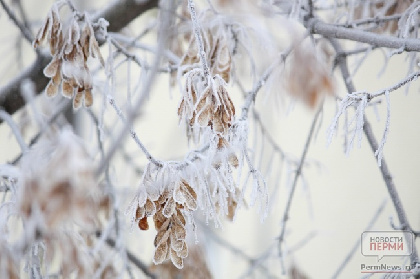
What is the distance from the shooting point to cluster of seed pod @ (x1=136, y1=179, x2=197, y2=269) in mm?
778

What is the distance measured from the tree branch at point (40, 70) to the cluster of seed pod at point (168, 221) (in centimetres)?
56

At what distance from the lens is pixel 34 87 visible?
1240 mm

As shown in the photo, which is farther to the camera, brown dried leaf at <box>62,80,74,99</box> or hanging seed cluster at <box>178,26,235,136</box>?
brown dried leaf at <box>62,80,74,99</box>

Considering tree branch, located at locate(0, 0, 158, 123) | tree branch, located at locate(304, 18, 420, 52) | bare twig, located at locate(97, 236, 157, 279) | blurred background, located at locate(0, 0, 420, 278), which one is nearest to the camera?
tree branch, located at locate(304, 18, 420, 52)

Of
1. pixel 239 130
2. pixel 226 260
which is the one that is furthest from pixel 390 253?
pixel 226 260

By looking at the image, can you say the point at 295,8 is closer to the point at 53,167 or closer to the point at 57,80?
the point at 57,80

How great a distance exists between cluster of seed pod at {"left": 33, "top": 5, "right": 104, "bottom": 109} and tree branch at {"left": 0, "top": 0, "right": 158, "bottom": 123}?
0.27m

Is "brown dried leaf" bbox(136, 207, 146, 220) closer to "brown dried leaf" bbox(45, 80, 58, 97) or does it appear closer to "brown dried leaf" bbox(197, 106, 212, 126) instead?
"brown dried leaf" bbox(197, 106, 212, 126)

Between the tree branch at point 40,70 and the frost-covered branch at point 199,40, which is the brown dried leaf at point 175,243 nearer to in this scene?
the frost-covered branch at point 199,40

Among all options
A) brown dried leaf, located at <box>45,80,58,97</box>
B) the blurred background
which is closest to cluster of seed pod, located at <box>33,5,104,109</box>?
brown dried leaf, located at <box>45,80,58,97</box>

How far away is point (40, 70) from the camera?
1.21 metres

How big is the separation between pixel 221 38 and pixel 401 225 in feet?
1.69

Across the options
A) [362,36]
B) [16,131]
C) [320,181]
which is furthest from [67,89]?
[320,181]

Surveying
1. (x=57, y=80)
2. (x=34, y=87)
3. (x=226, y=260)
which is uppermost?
(x=57, y=80)
